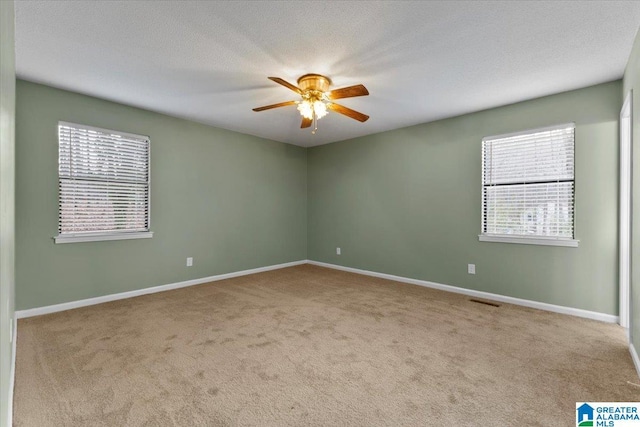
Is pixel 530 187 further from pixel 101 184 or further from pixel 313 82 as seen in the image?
pixel 101 184

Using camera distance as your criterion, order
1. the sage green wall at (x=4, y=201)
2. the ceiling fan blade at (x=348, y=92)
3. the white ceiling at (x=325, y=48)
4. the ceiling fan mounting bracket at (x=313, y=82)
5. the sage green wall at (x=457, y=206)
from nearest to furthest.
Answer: the sage green wall at (x=4, y=201), the white ceiling at (x=325, y=48), the ceiling fan blade at (x=348, y=92), the ceiling fan mounting bracket at (x=313, y=82), the sage green wall at (x=457, y=206)

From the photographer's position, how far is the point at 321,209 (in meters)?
6.07

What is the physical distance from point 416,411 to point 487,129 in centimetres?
353

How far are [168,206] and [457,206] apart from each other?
4077 mm

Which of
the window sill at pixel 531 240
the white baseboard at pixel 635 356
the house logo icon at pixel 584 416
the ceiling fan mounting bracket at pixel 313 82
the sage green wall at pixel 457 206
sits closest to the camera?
the house logo icon at pixel 584 416

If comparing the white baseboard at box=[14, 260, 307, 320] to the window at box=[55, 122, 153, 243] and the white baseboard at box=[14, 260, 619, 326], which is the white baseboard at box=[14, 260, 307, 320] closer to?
the white baseboard at box=[14, 260, 619, 326]

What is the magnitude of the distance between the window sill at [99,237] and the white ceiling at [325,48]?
1.65m

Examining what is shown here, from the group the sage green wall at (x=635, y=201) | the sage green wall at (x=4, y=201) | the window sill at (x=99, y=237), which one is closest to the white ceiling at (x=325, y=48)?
the sage green wall at (x=635, y=201)

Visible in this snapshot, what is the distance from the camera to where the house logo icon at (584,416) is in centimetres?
167

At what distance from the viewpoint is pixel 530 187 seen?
3613mm

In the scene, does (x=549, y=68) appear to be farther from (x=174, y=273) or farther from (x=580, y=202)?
(x=174, y=273)

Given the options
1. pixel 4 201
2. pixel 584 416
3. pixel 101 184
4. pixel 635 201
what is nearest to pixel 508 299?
pixel 635 201

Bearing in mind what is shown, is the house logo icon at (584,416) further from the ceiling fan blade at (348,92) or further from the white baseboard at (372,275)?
the ceiling fan blade at (348,92)

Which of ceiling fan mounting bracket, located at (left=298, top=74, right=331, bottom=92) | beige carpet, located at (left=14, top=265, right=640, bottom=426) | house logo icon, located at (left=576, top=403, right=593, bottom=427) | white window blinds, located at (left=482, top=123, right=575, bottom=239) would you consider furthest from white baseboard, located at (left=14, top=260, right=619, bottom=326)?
ceiling fan mounting bracket, located at (left=298, top=74, right=331, bottom=92)
